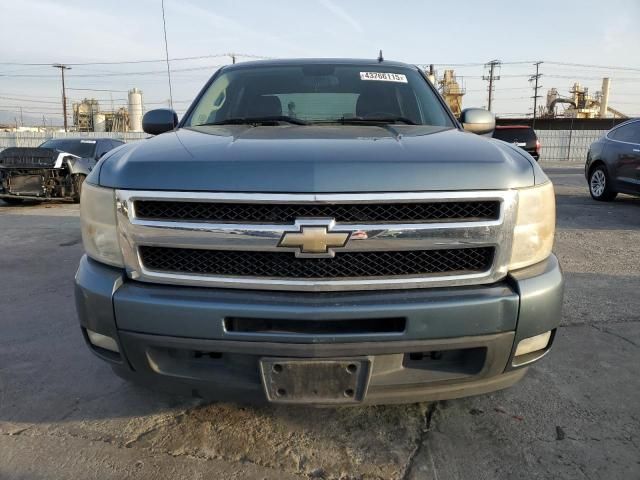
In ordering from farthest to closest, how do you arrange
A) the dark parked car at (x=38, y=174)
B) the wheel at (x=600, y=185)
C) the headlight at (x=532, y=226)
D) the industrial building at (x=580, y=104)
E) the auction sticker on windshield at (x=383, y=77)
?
the industrial building at (x=580, y=104) → the dark parked car at (x=38, y=174) → the wheel at (x=600, y=185) → the auction sticker on windshield at (x=383, y=77) → the headlight at (x=532, y=226)

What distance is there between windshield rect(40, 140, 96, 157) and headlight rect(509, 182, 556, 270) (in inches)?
426

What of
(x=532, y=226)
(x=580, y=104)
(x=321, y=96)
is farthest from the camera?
(x=580, y=104)

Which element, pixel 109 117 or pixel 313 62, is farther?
pixel 109 117

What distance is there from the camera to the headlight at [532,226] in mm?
1918

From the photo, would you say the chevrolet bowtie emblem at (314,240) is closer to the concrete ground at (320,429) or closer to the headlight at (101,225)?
the headlight at (101,225)

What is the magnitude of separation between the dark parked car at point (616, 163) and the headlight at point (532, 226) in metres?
7.82

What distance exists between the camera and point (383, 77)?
3299mm

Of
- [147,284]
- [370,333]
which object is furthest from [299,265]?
Result: [147,284]

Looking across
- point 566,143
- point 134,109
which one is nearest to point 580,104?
point 566,143

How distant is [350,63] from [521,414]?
2.47 meters

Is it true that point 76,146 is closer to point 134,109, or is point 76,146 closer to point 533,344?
point 533,344

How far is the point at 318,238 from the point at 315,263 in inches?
4.3

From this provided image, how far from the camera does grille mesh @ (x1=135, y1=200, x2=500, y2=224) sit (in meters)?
1.81

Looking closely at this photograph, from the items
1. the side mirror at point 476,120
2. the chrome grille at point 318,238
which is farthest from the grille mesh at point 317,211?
the side mirror at point 476,120
